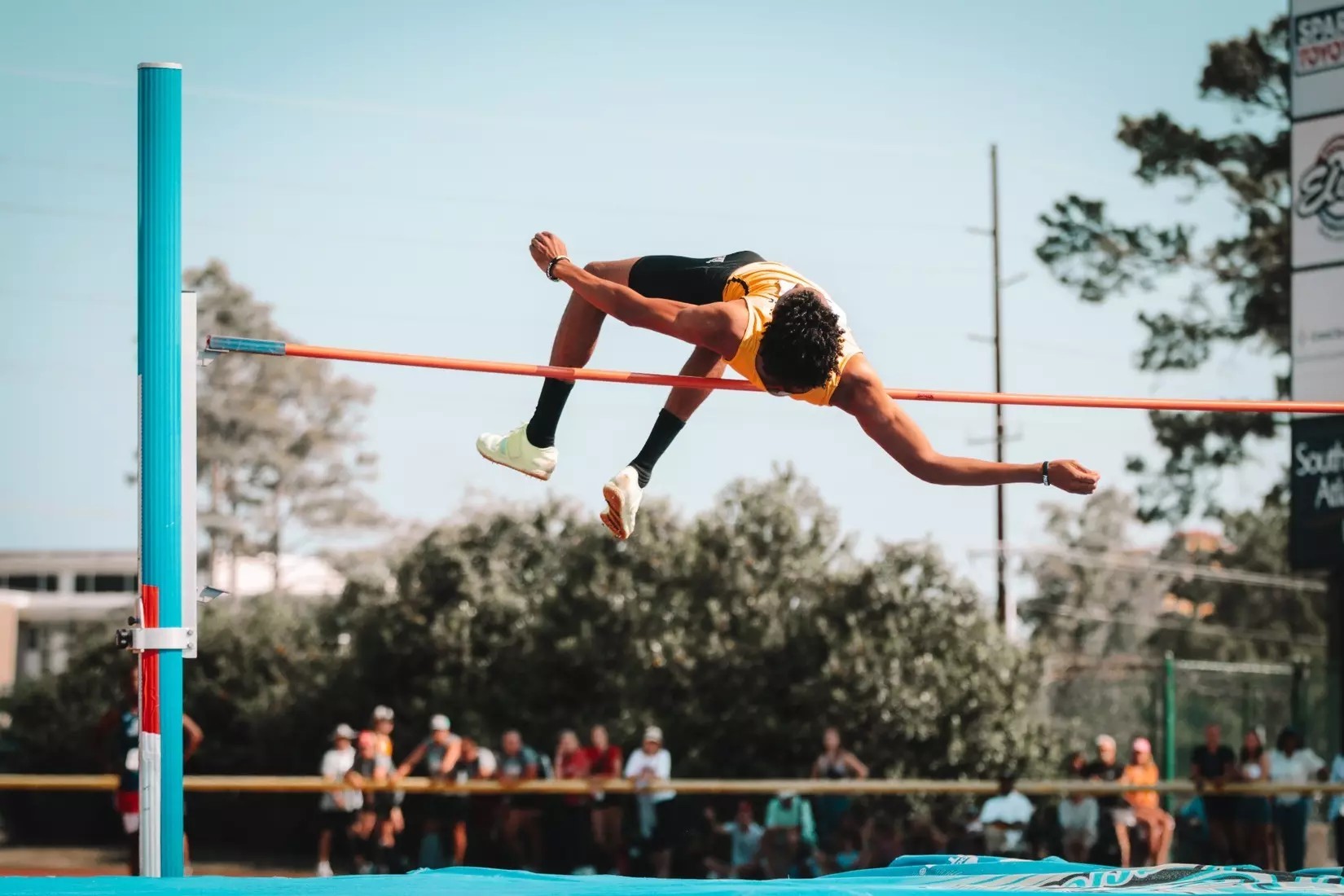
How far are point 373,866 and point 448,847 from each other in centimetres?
55

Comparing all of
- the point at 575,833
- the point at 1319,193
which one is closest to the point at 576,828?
the point at 575,833

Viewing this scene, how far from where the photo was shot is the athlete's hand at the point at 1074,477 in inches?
194

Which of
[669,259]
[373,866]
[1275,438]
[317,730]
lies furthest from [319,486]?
[669,259]

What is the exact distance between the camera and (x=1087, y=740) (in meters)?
19.3

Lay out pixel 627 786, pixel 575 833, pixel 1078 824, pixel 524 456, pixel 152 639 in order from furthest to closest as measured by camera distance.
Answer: pixel 1078 824
pixel 575 833
pixel 627 786
pixel 524 456
pixel 152 639

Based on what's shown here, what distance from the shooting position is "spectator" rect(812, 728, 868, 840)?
37.0 ft

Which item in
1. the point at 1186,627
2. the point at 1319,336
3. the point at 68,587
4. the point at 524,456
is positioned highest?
the point at 1319,336

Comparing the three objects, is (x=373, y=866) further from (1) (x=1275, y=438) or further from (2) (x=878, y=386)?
(1) (x=1275, y=438)

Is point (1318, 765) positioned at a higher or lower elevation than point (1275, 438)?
lower

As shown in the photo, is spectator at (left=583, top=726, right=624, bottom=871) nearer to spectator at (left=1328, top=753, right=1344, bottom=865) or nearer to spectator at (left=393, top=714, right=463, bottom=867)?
spectator at (left=393, top=714, right=463, bottom=867)

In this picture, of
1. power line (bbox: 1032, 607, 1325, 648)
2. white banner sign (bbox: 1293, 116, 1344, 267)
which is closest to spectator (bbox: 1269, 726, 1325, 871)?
white banner sign (bbox: 1293, 116, 1344, 267)

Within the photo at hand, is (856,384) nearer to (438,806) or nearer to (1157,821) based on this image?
(438,806)

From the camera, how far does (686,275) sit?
18.4 ft

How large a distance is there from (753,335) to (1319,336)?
9.27 meters
